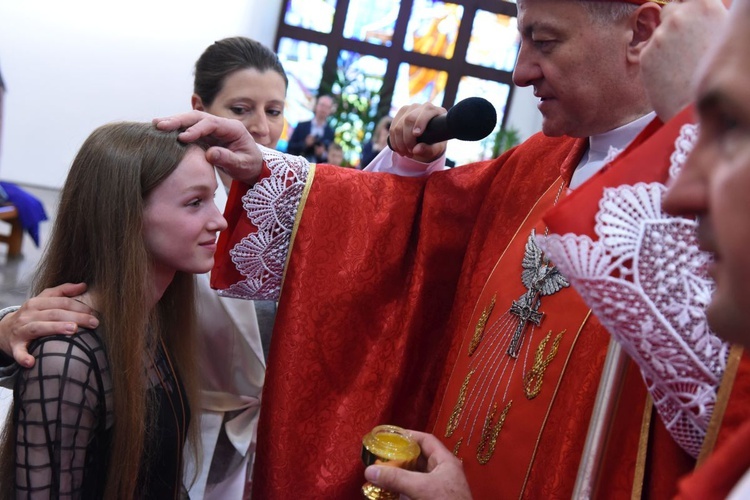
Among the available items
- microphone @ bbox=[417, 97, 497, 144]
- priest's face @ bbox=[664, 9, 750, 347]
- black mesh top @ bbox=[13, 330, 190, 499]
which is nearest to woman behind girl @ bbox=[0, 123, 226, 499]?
black mesh top @ bbox=[13, 330, 190, 499]

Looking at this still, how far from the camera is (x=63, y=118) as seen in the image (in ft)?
33.4

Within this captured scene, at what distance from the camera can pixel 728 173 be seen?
460 millimetres

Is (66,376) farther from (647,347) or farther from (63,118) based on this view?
(63,118)

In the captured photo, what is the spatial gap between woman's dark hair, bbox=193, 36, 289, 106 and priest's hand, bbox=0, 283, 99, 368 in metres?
1.12

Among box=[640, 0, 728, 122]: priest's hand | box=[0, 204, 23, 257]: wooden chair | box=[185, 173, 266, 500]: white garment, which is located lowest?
box=[0, 204, 23, 257]: wooden chair

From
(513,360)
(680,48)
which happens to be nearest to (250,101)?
(513,360)

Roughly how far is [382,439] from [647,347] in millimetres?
488

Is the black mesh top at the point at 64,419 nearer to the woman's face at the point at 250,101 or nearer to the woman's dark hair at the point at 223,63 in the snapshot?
the woman's face at the point at 250,101

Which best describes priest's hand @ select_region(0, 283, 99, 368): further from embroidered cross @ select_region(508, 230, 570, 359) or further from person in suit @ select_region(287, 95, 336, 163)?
person in suit @ select_region(287, 95, 336, 163)

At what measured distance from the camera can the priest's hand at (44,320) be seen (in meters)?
1.38

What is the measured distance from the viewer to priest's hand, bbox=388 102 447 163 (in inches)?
67.9

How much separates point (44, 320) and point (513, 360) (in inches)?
37.2

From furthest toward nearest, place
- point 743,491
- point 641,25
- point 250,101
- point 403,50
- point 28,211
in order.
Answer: point 403,50
point 28,211
point 250,101
point 641,25
point 743,491

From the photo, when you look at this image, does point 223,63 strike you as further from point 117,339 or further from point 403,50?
point 403,50
